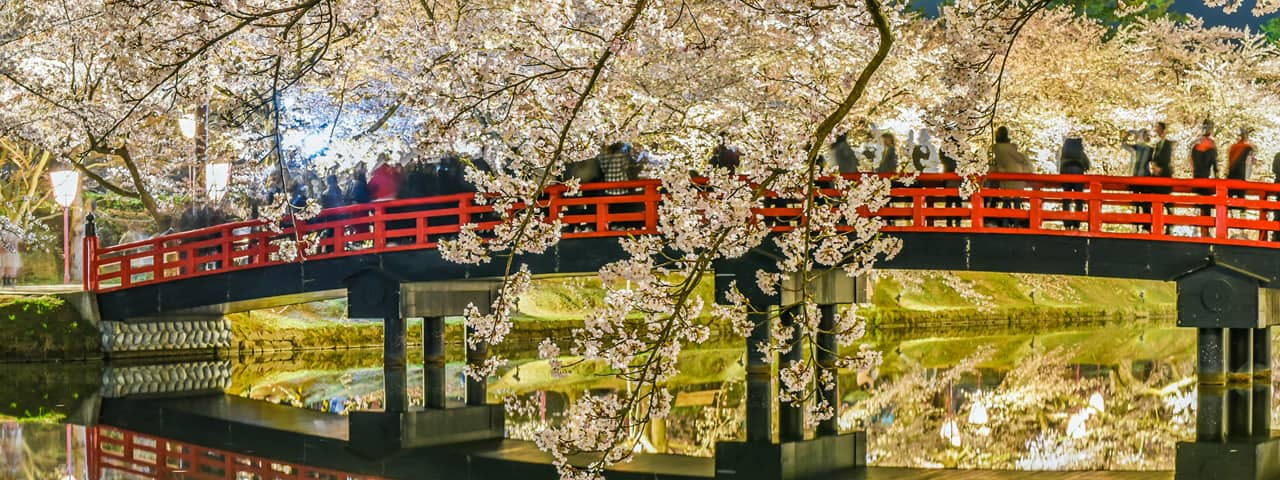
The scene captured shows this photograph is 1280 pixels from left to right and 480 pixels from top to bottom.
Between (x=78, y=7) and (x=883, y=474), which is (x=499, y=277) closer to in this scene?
(x=78, y=7)

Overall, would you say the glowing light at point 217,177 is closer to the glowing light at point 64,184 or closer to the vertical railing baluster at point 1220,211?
the glowing light at point 64,184

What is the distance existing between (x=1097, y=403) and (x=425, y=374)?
793 cm

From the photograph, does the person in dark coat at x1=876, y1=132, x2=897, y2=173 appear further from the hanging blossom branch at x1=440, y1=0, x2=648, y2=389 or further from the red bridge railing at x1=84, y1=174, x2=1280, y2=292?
the hanging blossom branch at x1=440, y1=0, x2=648, y2=389

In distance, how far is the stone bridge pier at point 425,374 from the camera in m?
12.8

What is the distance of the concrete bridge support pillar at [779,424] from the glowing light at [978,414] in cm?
134

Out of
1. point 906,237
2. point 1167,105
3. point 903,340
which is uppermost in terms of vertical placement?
point 1167,105

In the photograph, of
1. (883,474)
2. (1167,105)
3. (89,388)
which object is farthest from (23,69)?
(1167,105)

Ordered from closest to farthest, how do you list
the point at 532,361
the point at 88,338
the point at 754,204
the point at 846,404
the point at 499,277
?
1. the point at 754,204
2. the point at 846,404
3. the point at 499,277
4. the point at 88,338
5. the point at 532,361

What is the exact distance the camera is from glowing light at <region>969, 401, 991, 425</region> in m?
12.8

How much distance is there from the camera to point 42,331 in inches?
746

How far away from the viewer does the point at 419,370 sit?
19.8 m

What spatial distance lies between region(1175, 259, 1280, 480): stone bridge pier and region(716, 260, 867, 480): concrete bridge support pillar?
10.4ft

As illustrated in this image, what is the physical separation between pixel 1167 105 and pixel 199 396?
19341 mm

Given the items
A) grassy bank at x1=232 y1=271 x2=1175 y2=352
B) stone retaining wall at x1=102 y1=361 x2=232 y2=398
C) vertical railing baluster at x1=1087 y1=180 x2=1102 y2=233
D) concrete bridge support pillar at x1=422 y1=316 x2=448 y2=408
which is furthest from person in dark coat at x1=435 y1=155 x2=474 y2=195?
vertical railing baluster at x1=1087 y1=180 x2=1102 y2=233
